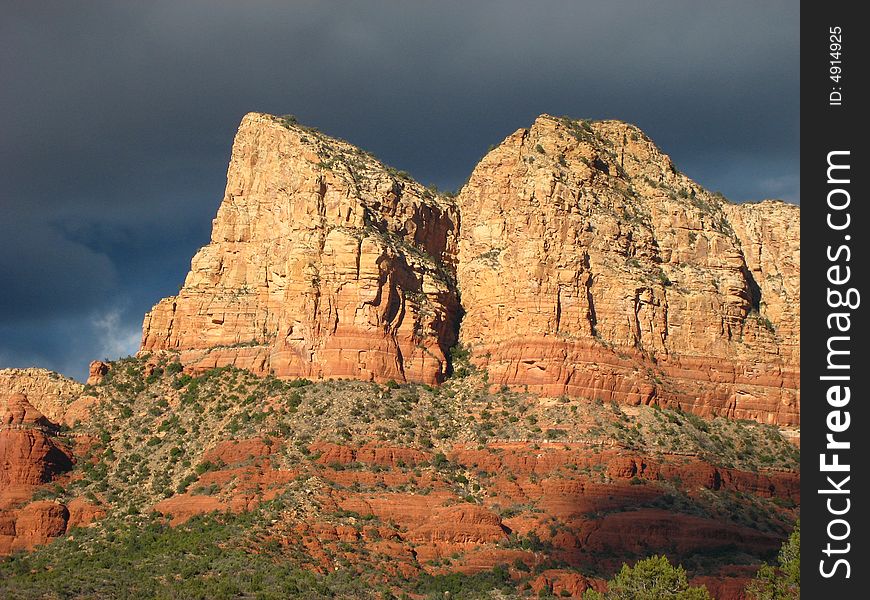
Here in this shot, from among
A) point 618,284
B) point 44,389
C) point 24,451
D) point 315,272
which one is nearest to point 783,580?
point 618,284

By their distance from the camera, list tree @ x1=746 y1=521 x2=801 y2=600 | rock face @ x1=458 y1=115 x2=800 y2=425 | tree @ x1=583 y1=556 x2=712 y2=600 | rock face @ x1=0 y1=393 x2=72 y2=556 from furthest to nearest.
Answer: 1. rock face @ x1=458 y1=115 x2=800 y2=425
2. rock face @ x1=0 y1=393 x2=72 y2=556
3. tree @ x1=583 y1=556 x2=712 y2=600
4. tree @ x1=746 y1=521 x2=801 y2=600

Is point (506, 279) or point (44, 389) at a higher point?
point (506, 279)

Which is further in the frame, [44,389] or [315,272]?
[44,389]

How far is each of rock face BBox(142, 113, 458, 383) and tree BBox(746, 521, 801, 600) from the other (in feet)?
134

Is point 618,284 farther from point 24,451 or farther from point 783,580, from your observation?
point 24,451

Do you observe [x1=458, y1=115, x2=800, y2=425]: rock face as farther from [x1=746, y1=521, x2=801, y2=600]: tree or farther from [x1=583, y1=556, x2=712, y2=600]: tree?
[x1=583, y1=556, x2=712, y2=600]: tree

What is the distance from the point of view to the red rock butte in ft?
374

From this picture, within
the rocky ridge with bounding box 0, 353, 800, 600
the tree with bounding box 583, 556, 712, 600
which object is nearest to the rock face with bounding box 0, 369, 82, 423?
the rocky ridge with bounding box 0, 353, 800, 600

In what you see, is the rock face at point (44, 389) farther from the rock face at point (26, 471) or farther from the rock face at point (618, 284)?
the rock face at point (618, 284)

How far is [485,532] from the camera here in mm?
94812

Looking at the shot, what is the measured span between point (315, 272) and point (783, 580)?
50589mm

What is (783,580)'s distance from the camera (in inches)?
3061

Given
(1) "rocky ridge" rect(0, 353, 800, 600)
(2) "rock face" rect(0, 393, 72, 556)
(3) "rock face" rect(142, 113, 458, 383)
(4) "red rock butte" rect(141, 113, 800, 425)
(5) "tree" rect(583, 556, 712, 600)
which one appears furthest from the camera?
(4) "red rock butte" rect(141, 113, 800, 425)
